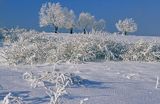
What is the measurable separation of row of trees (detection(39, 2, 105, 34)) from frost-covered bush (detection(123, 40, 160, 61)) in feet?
159

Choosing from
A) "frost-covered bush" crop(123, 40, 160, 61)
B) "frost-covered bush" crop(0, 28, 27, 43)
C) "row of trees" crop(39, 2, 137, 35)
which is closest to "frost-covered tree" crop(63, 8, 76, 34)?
"row of trees" crop(39, 2, 137, 35)

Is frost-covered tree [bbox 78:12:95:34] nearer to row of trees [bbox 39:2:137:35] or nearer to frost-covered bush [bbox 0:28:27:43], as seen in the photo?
row of trees [bbox 39:2:137:35]

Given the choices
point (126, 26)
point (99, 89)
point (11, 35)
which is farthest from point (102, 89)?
point (126, 26)

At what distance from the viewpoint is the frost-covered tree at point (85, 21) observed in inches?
2557

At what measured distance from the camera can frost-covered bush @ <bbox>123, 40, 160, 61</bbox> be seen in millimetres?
9188

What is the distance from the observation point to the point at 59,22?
197 feet

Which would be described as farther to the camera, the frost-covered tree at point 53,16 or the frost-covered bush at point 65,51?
the frost-covered tree at point 53,16

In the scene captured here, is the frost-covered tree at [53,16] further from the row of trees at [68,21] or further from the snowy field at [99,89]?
the snowy field at [99,89]

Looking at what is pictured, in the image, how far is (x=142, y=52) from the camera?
9.32 m

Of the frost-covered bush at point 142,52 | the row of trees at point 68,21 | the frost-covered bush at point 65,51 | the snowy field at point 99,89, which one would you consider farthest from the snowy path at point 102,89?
the row of trees at point 68,21

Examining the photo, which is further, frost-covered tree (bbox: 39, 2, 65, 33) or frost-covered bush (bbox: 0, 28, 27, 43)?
frost-covered tree (bbox: 39, 2, 65, 33)

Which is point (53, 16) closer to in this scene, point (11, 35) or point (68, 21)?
point (68, 21)

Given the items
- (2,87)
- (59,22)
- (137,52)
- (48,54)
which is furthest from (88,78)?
(59,22)

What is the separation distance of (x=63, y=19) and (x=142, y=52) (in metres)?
52.3
